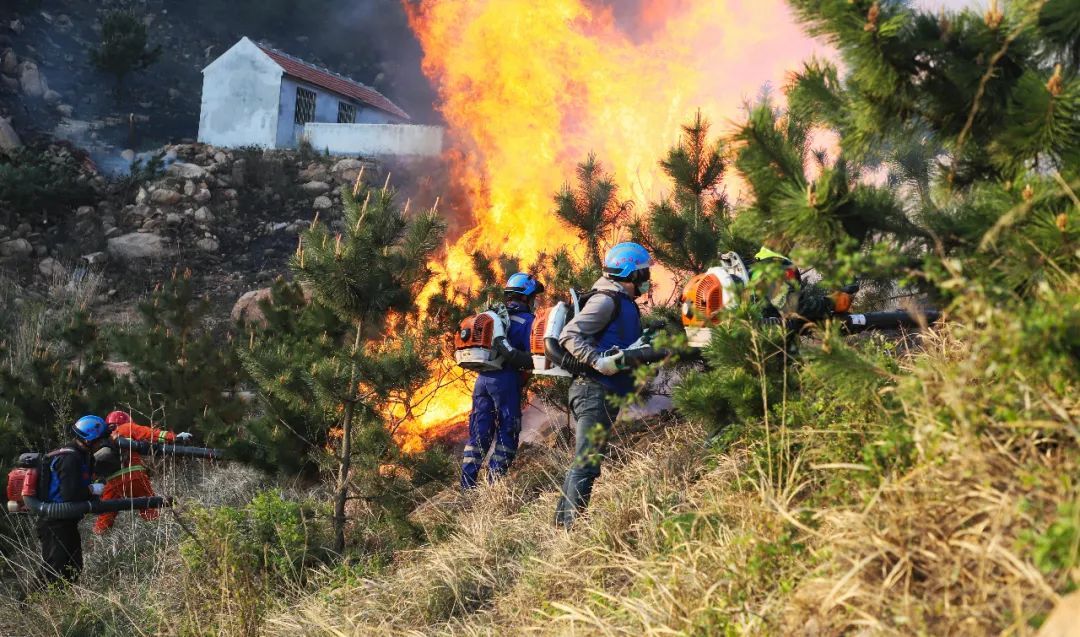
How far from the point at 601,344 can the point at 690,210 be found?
2422 millimetres

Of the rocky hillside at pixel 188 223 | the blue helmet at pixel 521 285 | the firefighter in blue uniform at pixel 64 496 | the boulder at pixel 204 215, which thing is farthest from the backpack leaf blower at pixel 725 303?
the boulder at pixel 204 215

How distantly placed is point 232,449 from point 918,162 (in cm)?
694

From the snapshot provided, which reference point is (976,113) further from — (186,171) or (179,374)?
(186,171)

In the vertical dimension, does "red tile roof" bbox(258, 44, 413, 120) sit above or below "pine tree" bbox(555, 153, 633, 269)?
above

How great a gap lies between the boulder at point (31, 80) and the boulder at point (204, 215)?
12837 mm

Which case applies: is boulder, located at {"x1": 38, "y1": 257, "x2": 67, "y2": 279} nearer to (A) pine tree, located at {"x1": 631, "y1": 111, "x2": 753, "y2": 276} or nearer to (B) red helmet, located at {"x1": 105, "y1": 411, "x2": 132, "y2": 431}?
(B) red helmet, located at {"x1": 105, "y1": 411, "x2": 132, "y2": 431}

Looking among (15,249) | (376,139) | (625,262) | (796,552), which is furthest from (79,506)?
(376,139)

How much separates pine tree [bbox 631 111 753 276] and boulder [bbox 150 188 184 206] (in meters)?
21.5

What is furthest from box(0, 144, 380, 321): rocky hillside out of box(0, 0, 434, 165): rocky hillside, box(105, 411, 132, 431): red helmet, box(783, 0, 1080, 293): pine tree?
box(783, 0, 1080, 293): pine tree

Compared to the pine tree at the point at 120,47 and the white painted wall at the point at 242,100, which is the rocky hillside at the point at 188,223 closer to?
the white painted wall at the point at 242,100

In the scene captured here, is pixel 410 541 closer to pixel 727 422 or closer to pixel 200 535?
pixel 200 535

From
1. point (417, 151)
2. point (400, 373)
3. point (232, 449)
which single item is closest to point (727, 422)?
point (400, 373)

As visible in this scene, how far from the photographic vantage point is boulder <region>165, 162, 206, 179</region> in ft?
90.6

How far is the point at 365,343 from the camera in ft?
26.0
